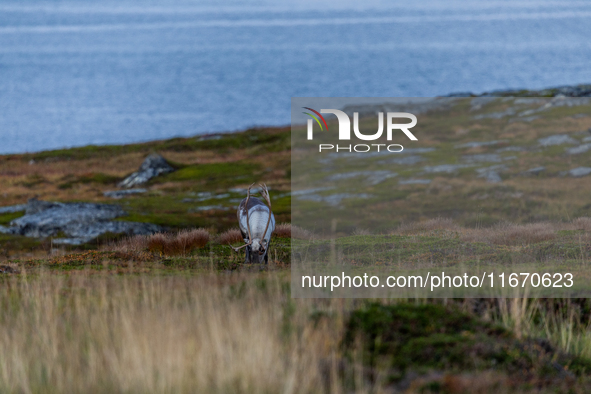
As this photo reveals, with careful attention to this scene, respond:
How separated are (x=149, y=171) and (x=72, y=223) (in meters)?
26.8

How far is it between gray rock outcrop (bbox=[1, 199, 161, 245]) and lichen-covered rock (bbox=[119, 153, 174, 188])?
20.5 metres


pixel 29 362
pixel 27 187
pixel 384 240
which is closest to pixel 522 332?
pixel 29 362

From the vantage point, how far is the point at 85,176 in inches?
2603

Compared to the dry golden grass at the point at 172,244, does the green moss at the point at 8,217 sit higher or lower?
higher

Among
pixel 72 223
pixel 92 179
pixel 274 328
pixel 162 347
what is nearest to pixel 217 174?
pixel 92 179

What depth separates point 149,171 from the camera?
64438 millimetres

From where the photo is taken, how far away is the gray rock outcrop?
35.5 m

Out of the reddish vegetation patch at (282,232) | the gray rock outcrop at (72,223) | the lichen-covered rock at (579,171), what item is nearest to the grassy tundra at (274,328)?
the reddish vegetation patch at (282,232)

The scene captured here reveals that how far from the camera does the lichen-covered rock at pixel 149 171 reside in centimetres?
6278

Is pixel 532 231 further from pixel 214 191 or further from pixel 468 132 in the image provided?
pixel 468 132

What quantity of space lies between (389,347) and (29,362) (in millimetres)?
5341

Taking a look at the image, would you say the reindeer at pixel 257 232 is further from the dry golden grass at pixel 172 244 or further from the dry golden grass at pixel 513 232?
the dry golden grass at pixel 513 232

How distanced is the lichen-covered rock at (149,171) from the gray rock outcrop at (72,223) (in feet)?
67.4

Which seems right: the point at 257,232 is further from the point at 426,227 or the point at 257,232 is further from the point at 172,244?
the point at 426,227
